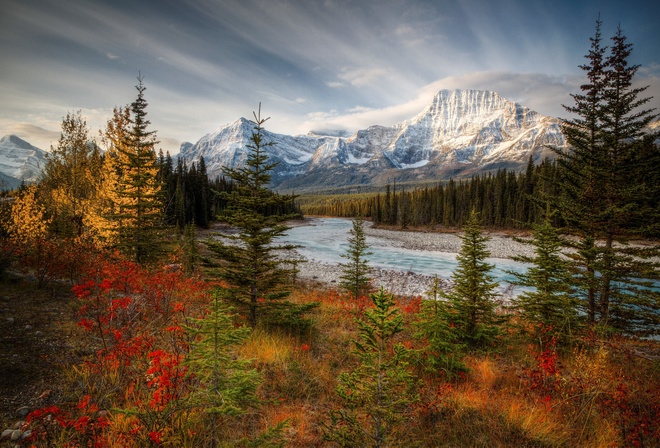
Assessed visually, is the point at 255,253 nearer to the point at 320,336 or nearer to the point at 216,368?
the point at 320,336

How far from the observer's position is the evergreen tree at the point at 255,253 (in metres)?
7.36

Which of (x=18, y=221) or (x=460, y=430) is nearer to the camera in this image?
(x=460, y=430)

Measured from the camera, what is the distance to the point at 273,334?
743 centimetres

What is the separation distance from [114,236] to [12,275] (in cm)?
A: 405


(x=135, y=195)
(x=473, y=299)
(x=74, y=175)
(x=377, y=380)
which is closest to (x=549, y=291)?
(x=473, y=299)

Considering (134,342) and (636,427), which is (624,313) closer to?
(636,427)

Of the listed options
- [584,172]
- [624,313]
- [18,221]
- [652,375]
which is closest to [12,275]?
[18,221]

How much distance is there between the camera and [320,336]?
8344 millimetres

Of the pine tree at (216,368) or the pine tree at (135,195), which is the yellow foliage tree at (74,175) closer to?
the pine tree at (135,195)

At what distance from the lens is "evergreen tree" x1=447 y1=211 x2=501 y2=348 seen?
739cm

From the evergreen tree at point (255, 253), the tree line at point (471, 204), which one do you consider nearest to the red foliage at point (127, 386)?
the evergreen tree at point (255, 253)

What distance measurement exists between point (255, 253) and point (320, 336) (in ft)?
10.4

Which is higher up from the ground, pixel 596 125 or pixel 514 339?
pixel 596 125

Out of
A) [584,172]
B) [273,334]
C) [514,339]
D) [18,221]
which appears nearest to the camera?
[273,334]
